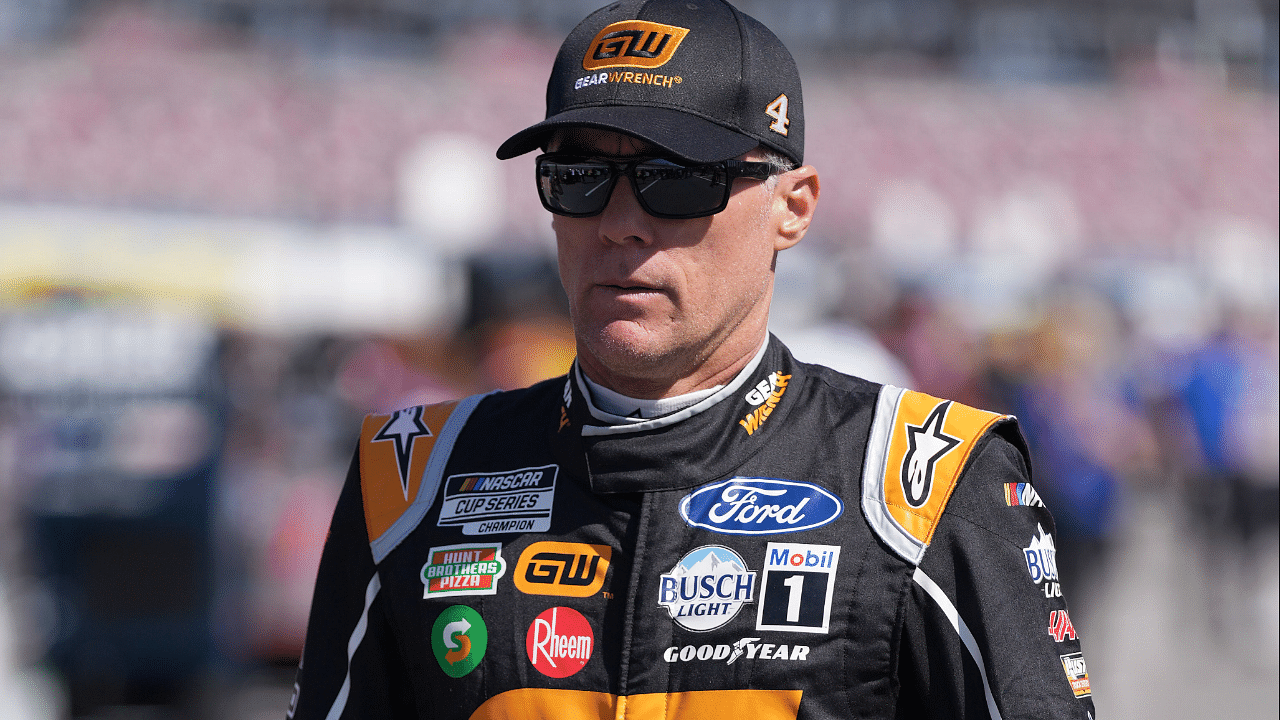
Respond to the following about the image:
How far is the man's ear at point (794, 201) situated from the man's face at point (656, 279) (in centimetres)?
3

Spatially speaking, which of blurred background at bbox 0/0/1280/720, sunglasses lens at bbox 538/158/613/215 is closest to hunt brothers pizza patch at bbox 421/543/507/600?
sunglasses lens at bbox 538/158/613/215

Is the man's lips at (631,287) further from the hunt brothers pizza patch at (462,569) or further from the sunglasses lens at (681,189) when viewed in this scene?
the hunt brothers pizza patch at (462,569)

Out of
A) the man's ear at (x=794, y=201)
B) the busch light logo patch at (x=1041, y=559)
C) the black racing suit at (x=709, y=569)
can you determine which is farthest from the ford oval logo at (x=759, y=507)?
the man's ear at (x=794, y=201)

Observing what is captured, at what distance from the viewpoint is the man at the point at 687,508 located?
157 cm

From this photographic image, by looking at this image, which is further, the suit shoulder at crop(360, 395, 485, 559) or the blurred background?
the blurred background

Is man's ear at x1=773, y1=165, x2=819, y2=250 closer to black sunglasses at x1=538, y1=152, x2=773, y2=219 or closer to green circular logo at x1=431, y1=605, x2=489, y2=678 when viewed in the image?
black sunglasses at x1=538, y1=152, x2=773, y2=219

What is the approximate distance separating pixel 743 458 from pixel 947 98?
25480mm

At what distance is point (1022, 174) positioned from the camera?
2428 centimetres

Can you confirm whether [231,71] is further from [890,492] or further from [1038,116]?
[890,492]

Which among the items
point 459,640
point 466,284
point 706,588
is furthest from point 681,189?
point 466,284

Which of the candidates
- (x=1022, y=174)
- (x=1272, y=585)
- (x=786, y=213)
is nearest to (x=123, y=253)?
(x=1272, y=585)

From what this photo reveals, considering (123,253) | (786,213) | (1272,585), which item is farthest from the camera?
(123,253)

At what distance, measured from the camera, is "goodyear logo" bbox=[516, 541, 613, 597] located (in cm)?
168

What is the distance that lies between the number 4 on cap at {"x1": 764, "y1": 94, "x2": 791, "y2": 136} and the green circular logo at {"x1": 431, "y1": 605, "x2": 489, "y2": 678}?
0.78 meters
